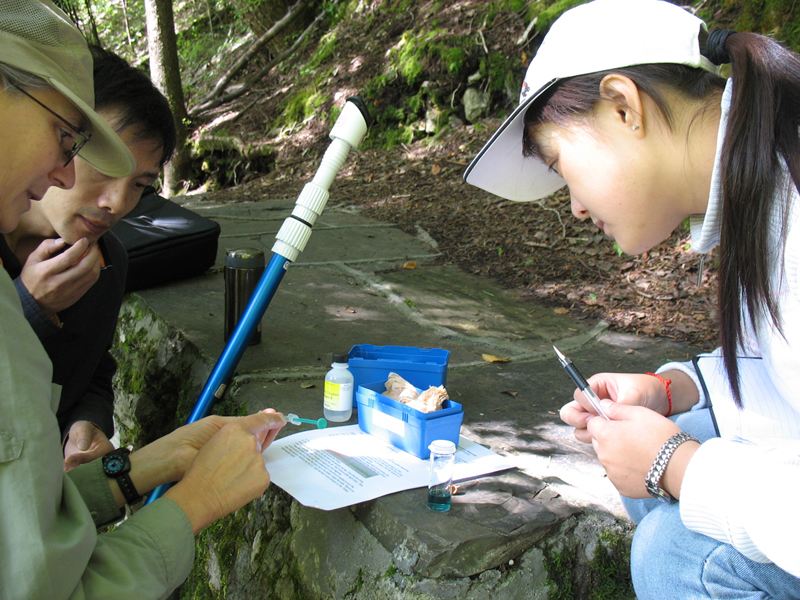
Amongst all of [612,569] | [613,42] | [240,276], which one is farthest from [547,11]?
[612,569]

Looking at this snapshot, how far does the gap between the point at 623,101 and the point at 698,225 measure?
38cm

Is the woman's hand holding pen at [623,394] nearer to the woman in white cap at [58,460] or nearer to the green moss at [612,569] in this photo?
the green moss at [612,569]

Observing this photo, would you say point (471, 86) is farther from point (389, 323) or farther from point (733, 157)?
point (733, 157)

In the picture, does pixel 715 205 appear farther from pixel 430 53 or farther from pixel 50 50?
pixel 430 53

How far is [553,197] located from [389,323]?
8.89 ft

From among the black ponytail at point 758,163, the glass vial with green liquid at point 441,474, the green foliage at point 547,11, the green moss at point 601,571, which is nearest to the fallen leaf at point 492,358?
the glass vial with green liquid at point 441,474

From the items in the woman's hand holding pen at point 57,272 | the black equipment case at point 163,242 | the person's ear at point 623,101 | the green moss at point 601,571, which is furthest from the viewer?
the black equipment case at point 163,242

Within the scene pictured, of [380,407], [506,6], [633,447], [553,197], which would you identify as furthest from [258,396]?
[506,6]

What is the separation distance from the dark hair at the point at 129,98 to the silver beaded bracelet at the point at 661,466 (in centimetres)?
184

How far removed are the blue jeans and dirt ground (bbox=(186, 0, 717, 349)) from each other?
1.52m

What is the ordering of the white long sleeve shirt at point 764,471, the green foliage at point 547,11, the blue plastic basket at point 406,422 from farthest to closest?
1. the green foliage at point 547,11
2. the blue plastic basket at point 406,422
3. the white long sleeve shirt at point 764,471

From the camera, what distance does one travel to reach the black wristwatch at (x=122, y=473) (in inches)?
66.1

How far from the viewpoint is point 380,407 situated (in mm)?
1978

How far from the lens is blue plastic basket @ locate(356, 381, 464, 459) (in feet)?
6.03
